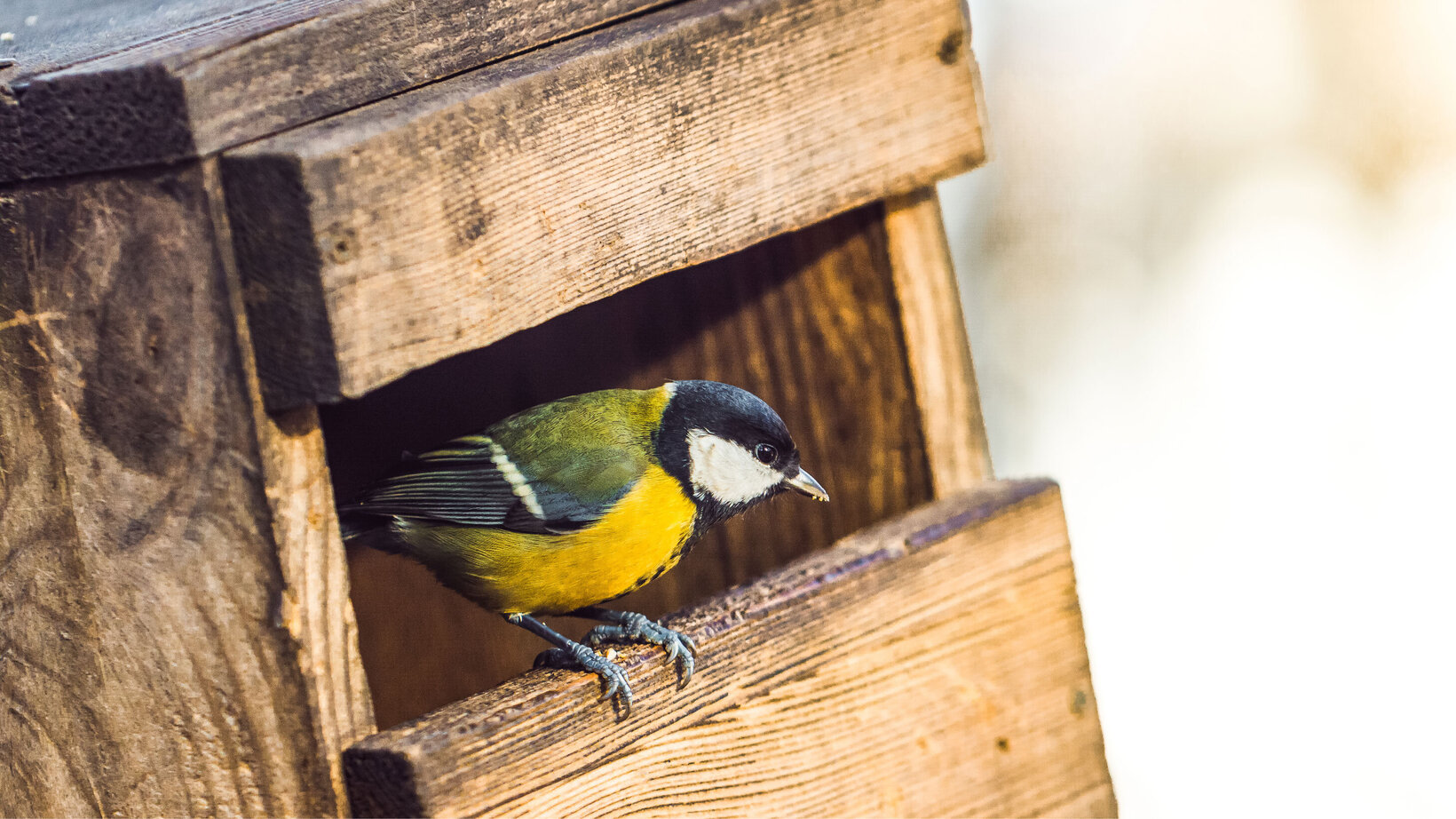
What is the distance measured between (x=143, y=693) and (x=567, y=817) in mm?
433

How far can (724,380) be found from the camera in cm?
214

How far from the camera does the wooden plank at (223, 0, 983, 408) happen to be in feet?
4.05

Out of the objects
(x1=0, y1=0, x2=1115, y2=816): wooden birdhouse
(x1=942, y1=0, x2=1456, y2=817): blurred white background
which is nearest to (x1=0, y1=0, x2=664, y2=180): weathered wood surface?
(x1=0, y1=0, x2=1115, y2=816): wooden birdhouse

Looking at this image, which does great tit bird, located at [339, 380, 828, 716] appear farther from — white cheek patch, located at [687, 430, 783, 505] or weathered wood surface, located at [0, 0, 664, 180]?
weathered wood surface, located at [0, 0, 664, 180]

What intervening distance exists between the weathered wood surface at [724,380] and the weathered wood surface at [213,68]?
619mm

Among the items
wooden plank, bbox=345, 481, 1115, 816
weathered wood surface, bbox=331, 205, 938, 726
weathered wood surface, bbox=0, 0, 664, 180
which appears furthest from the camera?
weathered wood surface, bbox=331, 205, 938, 726

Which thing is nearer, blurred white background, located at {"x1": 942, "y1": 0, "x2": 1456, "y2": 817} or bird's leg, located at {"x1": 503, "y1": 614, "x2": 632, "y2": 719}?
bird's leg, located at {"x1": 503, "y1": 614, "x2": 632, "y2": 719}

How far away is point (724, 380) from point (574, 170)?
0.71m

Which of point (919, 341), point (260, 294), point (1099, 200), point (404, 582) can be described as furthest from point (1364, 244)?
point (260, 294)

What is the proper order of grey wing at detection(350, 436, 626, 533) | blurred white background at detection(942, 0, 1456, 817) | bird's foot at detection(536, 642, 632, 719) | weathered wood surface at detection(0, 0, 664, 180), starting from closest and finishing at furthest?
weathered wood surface at detection(0, 0, 664, 180), bird's foot at detection(536, 642, 632, 719), grey wing at detection(350, 436, 626, 533), blurred white background at detection(942, 0, 1456, 817)

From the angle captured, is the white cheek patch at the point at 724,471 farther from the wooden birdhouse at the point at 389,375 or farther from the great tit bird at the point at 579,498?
the wooden birdhouse at the point at 389,375

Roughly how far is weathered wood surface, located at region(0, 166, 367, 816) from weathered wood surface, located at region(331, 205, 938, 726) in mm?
626

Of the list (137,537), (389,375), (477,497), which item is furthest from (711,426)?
(137,537)

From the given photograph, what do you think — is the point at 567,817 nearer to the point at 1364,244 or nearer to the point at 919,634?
the point at 919,634
